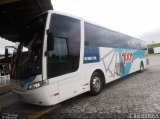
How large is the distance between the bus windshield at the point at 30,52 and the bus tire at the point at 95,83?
2.66m

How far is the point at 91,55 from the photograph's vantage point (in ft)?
24.5

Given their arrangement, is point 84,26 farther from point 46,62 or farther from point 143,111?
point 143,111

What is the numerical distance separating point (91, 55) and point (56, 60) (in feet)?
7.07

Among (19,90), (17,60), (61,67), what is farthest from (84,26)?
(19,90)

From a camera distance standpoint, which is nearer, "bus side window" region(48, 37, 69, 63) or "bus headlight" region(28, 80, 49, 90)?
"bus headlight" region(28, 80, 49, 90)

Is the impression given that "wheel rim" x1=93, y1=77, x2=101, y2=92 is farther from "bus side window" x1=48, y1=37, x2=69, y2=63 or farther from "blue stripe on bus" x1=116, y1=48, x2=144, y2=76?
"blue stripe on bus" x1=116, y1=48, x2=144, y2=76

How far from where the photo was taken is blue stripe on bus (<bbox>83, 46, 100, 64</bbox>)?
7096mm

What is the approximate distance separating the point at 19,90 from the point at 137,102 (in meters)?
3.64

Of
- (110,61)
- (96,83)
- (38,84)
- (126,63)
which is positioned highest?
(110,61)

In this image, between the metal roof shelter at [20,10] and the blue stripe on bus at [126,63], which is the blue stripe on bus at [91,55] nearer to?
the blue stripe on bus at [126,63]

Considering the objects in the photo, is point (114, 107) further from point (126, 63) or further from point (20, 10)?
point (20, 10)

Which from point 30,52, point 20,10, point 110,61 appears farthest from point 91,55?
point 20,10

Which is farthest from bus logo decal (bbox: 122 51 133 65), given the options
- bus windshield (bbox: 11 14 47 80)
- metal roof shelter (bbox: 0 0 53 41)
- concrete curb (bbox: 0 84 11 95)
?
concrete curb (bbox: 0 84 11 95)

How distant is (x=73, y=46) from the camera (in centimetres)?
643
